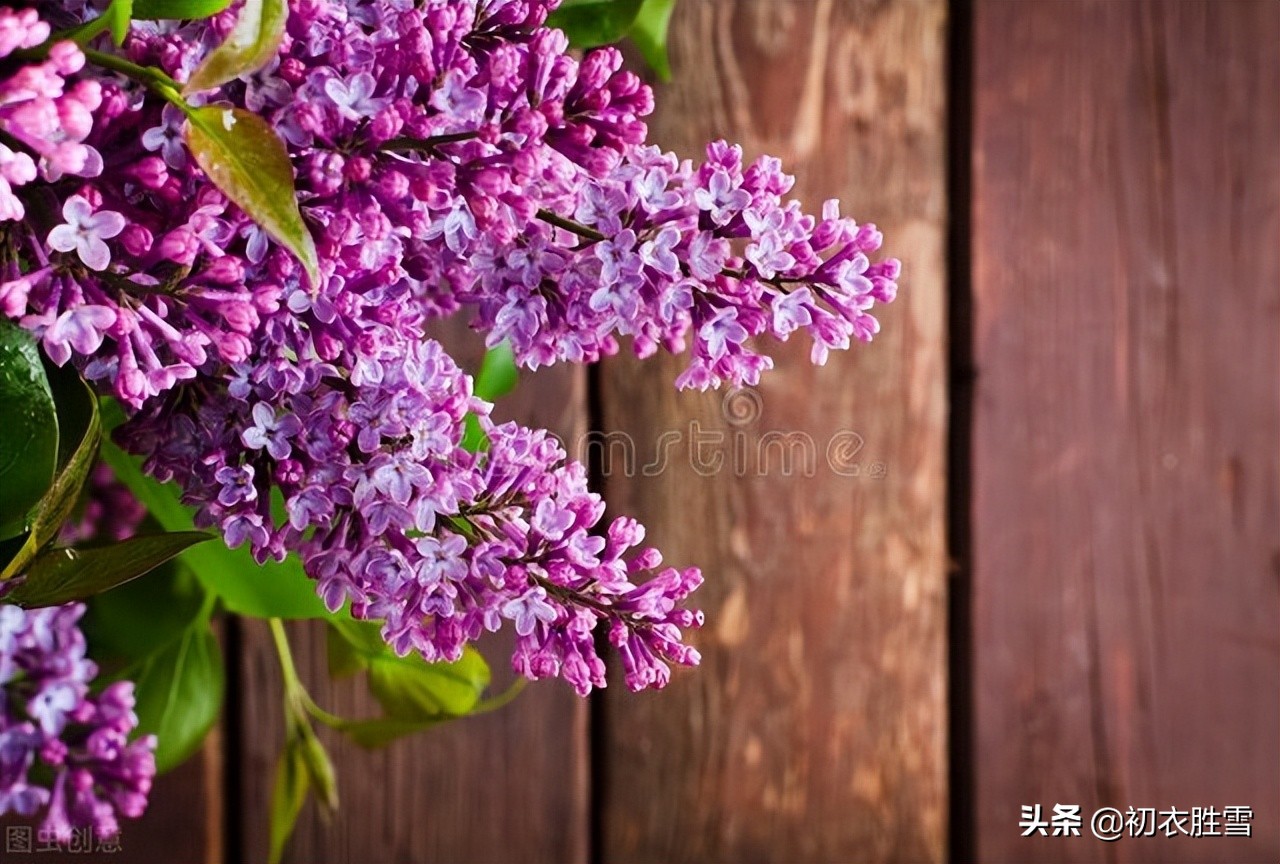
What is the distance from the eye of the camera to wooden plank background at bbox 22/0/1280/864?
0.66 metres

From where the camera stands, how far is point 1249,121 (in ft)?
2.25

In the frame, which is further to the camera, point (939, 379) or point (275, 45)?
point (939, 379)

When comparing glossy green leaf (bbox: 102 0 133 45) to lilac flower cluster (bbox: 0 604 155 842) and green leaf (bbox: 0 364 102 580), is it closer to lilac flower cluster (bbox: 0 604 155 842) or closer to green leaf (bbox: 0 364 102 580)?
green leaf (bbox: 0 364 102 580)

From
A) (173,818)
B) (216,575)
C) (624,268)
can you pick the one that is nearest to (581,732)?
(173,818)

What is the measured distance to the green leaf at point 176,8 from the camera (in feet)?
0.84

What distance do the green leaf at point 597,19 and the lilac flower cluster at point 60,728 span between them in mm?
259

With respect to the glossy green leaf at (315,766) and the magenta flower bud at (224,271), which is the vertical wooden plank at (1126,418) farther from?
the magenta flower bud at (224,271)

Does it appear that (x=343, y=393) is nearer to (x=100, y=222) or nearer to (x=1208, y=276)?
(x=100, y=222)

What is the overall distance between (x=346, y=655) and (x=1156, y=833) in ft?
1.73

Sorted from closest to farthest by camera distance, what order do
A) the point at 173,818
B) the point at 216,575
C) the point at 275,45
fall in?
the point at 275,45
the point at 216,575
the point at 173,818

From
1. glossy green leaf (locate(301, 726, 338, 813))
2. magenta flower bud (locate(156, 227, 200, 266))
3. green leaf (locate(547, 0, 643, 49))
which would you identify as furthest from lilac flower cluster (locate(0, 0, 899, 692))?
glossy green leaf (locate(301, 726, 338, 813))

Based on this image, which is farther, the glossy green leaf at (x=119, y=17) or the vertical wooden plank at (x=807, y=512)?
the vertical wooden plank at (x=807, y=512)

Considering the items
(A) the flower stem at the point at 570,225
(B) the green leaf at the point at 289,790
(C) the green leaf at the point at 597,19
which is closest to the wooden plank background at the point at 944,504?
(B) the green leaf at the point at 289,790

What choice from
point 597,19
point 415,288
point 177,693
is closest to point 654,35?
point 597,19
